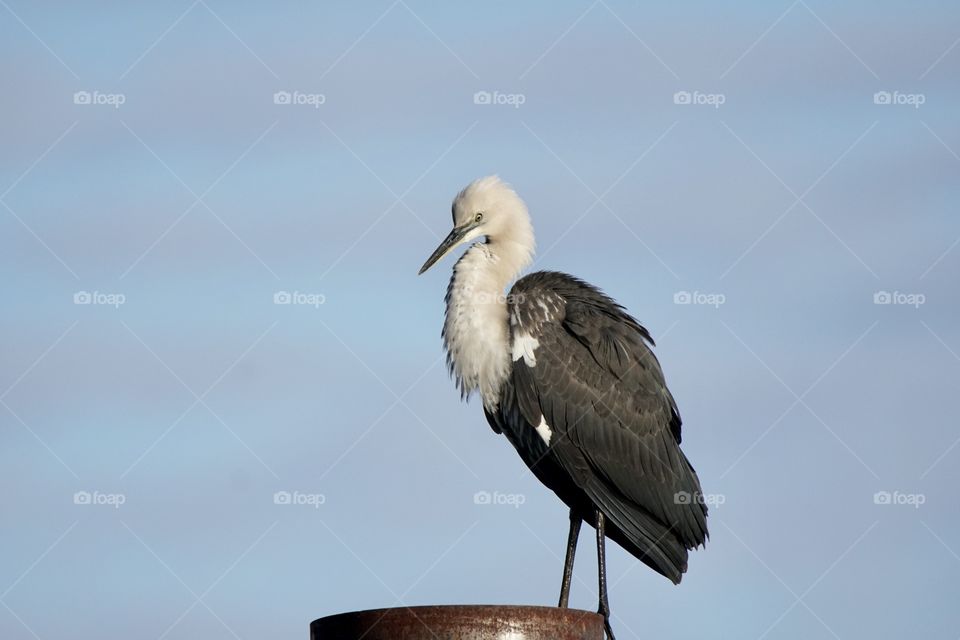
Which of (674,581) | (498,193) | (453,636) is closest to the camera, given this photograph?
(453,636)

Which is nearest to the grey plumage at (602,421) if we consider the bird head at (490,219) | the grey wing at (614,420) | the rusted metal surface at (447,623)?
the grey wing at (614,420)

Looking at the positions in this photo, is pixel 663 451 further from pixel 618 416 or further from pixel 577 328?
pixel 577 328

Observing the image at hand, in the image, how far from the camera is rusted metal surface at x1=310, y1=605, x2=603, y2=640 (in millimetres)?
6426

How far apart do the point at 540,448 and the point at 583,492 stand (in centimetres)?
46

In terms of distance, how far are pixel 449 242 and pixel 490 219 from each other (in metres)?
0.39

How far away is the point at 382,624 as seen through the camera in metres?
6.45

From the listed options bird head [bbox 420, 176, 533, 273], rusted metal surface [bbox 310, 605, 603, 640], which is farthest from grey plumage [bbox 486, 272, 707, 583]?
rusted metal surface [bbox 310, 605, 603, 640]

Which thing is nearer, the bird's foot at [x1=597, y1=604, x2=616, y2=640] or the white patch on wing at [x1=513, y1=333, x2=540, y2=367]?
the bird's foot at [x1=597, y1=604, x2=616, y2=640]

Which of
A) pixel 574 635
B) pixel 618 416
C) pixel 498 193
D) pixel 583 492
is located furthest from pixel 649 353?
pixel 574 635

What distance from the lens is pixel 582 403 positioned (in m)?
10.2

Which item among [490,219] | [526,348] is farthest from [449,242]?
[526,348]

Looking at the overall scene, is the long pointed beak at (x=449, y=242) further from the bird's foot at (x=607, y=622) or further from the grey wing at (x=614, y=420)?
the bird's foot at (x=607, y=622)

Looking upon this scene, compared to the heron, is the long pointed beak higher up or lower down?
higher up

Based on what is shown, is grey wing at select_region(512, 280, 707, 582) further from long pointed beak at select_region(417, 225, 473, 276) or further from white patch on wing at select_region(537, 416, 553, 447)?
long pointed beak at select_region(417, 225, 473, 276)
